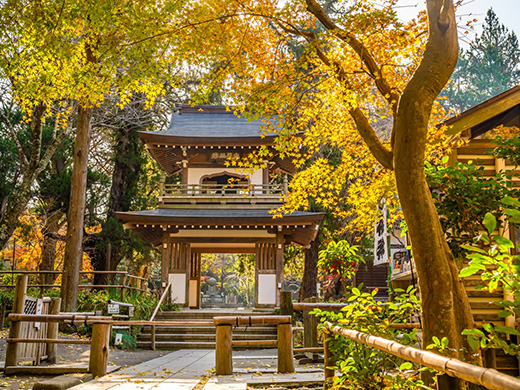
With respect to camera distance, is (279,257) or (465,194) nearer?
(465,194)

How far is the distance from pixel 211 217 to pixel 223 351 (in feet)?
38.1

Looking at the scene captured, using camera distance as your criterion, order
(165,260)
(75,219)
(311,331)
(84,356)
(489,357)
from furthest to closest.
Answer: (165,260) → (75,219) → (84,356) → (311,331) → (489,357)

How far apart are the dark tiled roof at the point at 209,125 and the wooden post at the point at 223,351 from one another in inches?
547

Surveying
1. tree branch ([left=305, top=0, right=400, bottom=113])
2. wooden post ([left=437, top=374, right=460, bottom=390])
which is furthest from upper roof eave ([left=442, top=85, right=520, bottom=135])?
wooden post ([left=437, top=374, right=460, bottom=390])

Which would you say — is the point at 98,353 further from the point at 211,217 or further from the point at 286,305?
the point at 211,217

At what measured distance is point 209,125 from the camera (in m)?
22.3

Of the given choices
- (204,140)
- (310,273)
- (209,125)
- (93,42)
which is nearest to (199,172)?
(204,140)

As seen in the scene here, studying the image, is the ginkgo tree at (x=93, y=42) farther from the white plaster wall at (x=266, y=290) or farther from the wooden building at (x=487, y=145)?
the white plaster wall at (x=266, y=290)

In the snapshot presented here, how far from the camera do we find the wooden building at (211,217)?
18172 mm

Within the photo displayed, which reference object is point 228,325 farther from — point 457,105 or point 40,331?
point 457,105

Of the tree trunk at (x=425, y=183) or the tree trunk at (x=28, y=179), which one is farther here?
the tree trunk at (x=28, y=179)

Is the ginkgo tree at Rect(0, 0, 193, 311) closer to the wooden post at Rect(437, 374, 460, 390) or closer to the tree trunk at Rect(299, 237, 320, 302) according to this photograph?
the wooden post at Rect(437, 374, 460, 390)

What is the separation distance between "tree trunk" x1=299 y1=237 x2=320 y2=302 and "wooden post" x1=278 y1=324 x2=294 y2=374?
15.0m

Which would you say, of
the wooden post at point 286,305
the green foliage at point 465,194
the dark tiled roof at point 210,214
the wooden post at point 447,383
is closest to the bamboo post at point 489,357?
the green foliage at point 465,194
